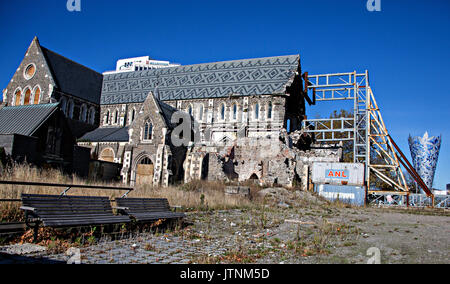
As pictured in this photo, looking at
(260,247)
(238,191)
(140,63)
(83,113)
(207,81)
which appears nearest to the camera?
(260,247)

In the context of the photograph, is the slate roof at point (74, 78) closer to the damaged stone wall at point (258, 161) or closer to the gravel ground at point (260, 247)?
the damaged stone wall at point (258, 161)

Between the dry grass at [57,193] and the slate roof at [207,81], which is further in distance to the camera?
the slate roof at [207,81]

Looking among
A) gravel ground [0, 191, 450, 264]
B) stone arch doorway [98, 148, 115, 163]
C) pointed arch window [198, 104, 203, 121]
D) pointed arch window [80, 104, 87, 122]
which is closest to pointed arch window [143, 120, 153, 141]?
stone arch doorway [98, 148, 115, 163]

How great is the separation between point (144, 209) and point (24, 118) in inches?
675

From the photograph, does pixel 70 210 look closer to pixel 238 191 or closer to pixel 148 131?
pixel 238 191

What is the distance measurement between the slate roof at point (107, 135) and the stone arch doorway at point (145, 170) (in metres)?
3.36

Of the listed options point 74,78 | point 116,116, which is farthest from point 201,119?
point 74,78

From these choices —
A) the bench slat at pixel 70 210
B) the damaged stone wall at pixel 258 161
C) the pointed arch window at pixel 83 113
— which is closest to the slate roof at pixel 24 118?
the damaged stone wall at pixel 258 161

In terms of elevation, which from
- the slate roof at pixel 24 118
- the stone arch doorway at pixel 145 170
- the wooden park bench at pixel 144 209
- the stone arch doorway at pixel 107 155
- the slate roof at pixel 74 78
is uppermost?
the slate roof at pixel 74 78

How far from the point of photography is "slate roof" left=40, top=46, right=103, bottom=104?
37875 mm

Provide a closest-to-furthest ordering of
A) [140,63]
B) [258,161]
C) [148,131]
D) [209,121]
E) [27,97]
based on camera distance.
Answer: [148,131] < [258,161] < [27,97] < [209,121] < [140,63]

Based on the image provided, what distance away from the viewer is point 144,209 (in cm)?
1063

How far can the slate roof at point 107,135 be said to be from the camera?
34.8 meters
